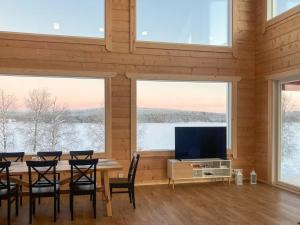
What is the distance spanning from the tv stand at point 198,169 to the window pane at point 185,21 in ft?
8.55

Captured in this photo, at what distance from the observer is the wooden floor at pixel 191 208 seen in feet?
14.2

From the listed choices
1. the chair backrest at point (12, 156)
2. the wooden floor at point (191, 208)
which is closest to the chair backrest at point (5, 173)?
the wooden floor at point (191, 208)

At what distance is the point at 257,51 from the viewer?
23.4ft

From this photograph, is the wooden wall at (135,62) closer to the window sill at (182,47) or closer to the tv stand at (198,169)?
the window sill at (182,47)

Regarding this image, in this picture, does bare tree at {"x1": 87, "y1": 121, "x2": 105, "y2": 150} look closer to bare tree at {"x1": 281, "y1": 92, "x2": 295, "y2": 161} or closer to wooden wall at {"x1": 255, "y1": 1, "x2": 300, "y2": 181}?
wooden wall at {"x1": 255, "y1": 1, "x2": 300, "y2": 181}

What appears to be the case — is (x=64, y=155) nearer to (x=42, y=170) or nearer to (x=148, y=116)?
(x=42, y=170)

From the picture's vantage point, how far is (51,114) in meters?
6.28

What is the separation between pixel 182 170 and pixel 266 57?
3.04 meters

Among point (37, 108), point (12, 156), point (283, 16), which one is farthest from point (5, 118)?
point (283, 16)

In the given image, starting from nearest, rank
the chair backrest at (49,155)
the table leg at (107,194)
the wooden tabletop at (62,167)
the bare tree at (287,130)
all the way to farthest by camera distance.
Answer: the wooden tabletop at (62,167), the table leg at (107,194), the chair backrest at (49,155), the bare tree at (287,130)

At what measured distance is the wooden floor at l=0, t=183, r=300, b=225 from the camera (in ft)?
14.2

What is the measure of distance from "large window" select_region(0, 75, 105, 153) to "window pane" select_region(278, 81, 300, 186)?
3720mm

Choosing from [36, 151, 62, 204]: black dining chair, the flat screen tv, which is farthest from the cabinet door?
[36, 151, 62, 204]: black dining chair

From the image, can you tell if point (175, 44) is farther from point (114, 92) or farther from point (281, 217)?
point (281, 217)
